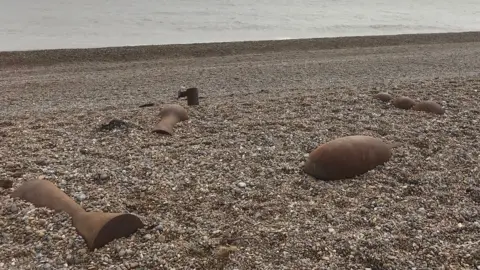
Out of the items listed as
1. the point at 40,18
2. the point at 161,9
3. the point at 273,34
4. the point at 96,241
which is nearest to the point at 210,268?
the point at 96,241

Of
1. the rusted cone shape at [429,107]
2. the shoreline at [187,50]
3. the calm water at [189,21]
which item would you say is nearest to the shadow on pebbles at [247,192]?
the rusted cone shape at [429,107]

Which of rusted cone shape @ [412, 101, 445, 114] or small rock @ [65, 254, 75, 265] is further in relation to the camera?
rusted cone shape @ [412, 101, 445, 114]

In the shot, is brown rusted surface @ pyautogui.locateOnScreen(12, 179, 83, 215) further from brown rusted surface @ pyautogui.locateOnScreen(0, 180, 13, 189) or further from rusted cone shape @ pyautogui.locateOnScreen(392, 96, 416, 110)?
rusted cone shape @ pyautogui.locateOnScreen(392, 96, 416, 110)

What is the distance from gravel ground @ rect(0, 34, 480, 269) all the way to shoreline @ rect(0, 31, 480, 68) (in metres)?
5.75

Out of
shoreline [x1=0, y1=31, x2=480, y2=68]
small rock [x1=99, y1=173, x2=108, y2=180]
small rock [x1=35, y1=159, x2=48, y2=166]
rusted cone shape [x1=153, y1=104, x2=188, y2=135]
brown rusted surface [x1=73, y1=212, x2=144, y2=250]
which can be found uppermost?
shoreline [x1=0, y1=31, x2=480, y2=68]

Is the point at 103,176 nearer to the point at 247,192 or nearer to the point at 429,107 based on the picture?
the point at 247,192

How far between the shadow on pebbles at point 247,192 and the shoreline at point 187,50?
7.67 m

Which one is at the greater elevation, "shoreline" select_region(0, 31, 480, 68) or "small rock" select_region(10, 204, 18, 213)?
"shoreline" select_region(0, 31, 480, 68)

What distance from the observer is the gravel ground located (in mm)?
2973

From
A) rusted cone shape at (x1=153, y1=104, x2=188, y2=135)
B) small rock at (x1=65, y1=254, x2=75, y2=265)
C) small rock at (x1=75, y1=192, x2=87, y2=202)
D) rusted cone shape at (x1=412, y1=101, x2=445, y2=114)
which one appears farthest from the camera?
rusted cone shape at (x1=412, y1=101, x2=445, y2=114)

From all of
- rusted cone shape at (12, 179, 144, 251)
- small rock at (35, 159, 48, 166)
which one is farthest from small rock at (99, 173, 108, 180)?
small rock at (35, 159, 48, 166)

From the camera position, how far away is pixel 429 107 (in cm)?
599

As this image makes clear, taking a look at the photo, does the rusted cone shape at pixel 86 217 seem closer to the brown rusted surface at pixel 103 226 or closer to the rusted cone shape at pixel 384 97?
the brown rusted surface at pixel 103 226

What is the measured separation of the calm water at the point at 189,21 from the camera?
718 inches
